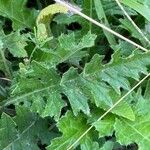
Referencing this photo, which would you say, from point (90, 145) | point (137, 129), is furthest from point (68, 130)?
point (137, 129)

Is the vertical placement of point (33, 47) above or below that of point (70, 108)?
above

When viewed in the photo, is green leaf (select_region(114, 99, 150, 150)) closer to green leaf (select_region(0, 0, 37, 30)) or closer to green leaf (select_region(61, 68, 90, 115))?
green leaf (select_region(61, 68, 90, 115))

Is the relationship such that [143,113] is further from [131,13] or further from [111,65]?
[131,13]

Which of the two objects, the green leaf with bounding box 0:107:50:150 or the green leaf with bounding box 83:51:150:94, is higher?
the green leaf with bounding box 83:51:150:94

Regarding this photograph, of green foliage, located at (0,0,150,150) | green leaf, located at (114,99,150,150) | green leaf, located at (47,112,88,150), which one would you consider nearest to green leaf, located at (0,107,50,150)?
green foliage, located at (0,0,150,150)

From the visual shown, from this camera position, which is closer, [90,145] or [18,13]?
[90,145]

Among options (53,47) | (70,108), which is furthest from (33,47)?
(70,108)

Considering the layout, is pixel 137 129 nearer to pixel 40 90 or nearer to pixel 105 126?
pixel 105 126
